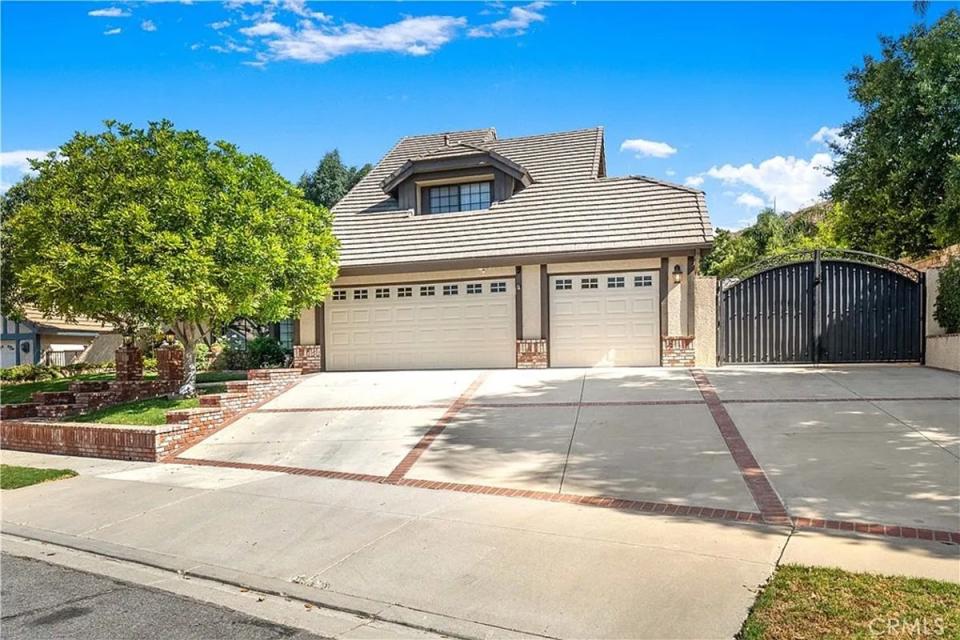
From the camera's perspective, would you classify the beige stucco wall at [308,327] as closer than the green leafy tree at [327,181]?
Yes

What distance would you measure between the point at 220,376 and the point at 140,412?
5035 millimetres

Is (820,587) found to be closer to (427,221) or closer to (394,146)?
(427,221)

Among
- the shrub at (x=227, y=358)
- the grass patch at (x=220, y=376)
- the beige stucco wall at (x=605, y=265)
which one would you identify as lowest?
the grass patch at (x=220, y=376)

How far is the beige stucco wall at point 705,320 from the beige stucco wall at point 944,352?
4.38m

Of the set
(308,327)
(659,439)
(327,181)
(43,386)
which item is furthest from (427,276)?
(327,181)

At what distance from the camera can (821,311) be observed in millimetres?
14609

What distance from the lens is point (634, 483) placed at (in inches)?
288

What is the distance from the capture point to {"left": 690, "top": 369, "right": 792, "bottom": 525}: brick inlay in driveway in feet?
20.0

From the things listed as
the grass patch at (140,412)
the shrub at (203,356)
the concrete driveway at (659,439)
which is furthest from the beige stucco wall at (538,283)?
the grass patch at (140,412)

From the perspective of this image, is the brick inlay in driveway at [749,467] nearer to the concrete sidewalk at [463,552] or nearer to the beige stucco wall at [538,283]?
the concrete sidewalk at [463,552]

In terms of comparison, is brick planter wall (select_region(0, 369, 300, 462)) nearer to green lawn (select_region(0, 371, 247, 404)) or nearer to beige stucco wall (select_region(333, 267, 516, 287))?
green lawn (select_region(0, 371, 247, 404))

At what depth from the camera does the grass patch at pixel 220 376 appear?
55.9ft

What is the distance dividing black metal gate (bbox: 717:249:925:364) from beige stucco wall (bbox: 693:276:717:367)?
0.18 metres

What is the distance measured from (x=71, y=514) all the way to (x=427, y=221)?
1231 cm
